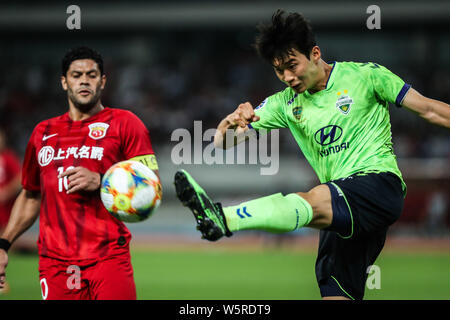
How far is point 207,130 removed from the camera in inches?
777

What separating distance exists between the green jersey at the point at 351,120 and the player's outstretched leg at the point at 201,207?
1.18 meters

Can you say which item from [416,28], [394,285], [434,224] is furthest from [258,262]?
[416,28]

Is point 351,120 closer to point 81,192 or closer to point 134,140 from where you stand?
point 134,140

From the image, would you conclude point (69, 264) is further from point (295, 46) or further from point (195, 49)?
point (195, 49)

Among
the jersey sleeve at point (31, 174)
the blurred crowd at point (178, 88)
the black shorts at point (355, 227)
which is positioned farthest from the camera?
the blurred crowd at point (178, 88)

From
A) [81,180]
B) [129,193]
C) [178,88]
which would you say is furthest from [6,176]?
[178,88]

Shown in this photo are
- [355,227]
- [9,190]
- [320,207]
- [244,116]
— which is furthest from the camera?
[9,190]

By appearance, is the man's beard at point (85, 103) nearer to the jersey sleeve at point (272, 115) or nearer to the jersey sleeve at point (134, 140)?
the jersey sleeve at point (134, 140)

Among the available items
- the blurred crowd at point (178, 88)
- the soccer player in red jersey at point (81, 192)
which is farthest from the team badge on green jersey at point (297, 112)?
the blurred crowd at point (178, 88)

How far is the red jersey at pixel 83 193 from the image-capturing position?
13.9 feet

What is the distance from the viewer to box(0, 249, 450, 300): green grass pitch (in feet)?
26.9

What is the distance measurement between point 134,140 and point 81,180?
560 millimetres

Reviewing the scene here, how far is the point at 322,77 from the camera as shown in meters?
4.41

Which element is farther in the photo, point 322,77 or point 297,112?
point 297,112
